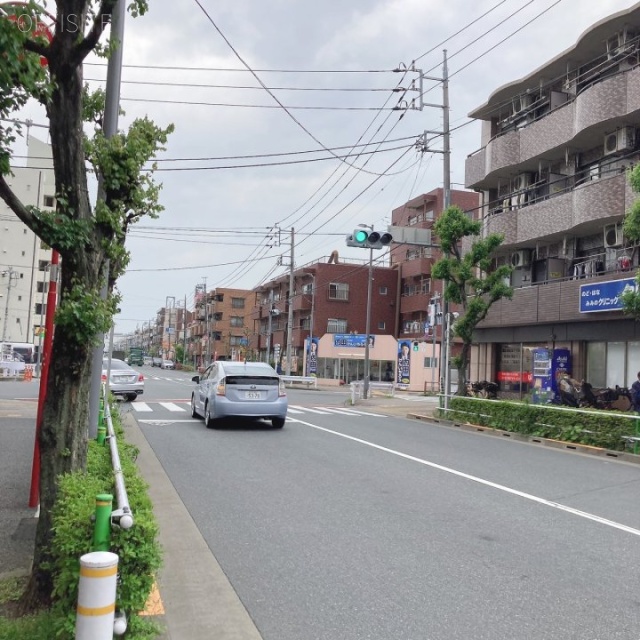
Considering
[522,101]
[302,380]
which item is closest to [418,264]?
[302,380]

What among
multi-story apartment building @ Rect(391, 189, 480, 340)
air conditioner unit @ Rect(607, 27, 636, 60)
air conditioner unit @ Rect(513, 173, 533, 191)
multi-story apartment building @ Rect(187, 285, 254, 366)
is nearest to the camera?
air conditioner unit @ Rect(607, 27, 636, 60)

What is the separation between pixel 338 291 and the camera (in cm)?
5962

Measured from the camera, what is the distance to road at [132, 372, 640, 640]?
4301mm

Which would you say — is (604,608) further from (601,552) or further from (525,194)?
(525,194)

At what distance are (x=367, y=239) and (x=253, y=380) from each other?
5028 millimetres

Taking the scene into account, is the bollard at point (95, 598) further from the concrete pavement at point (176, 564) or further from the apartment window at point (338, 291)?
the apartment window at point (338, 291)

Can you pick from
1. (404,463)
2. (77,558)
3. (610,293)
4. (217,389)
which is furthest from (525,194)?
(77,558)

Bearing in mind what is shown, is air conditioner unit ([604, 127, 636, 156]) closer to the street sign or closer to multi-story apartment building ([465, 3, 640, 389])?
multi-story apartment building ([465, 3, 640, 389])

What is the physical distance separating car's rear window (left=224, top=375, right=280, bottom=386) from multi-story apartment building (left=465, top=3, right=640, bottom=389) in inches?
427

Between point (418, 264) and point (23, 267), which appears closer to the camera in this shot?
point (418, 264)

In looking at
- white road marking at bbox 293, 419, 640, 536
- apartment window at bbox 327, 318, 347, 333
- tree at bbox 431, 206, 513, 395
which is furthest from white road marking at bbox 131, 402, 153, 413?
apartment window at bbox 327, 318, 347, 333

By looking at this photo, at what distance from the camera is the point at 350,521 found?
679 centimetres

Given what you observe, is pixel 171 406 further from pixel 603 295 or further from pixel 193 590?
pixel 193 590

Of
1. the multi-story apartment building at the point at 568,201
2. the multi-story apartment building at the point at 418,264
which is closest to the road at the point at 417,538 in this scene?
the multi-story apartment building at the point at 568,201
